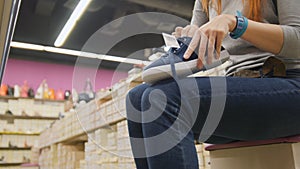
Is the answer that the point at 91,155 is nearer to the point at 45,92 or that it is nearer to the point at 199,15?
the point at 199,15

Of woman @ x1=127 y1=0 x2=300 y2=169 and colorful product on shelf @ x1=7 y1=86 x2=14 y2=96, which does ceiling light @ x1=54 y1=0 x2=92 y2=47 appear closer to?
colorful product on shelf @ x1=7 y1=86 x2=14 y2=96

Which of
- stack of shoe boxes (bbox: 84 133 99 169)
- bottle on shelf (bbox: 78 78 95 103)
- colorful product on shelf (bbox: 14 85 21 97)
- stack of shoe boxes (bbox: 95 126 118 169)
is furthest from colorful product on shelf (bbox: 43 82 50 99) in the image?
stack of shoe boxes (bbox: 95 126 118 169)

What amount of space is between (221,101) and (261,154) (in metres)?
0.23

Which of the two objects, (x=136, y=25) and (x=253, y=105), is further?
(x=136, y=25)

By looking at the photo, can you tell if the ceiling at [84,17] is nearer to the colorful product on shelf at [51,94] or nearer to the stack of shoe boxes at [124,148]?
the colorful product on shelf at [51,94]

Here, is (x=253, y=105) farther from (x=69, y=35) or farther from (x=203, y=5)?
(x=69, y=35)

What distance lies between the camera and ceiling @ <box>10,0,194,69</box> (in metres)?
4.20

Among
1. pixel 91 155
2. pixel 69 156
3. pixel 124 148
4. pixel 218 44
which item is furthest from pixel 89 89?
pixel 218 44

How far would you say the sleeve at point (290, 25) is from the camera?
63 centimetres

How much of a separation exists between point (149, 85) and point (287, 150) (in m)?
0.31

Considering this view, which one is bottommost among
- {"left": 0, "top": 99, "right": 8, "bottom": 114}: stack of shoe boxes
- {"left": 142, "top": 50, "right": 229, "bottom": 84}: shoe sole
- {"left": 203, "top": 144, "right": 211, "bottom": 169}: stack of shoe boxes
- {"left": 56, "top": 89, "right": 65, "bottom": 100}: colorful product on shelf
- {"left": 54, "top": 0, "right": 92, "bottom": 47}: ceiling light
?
{"left": 203, "top": 144, "right": 211, "bottom": 169}: stack of shoe boxes

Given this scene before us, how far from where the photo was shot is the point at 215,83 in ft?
1.82

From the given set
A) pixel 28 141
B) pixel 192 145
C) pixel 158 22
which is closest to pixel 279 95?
pixel 192 145

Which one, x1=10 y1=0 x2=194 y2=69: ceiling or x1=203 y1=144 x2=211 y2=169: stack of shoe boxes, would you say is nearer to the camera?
x1=203 y1=144 x2=211 y2=169: stack of shoe boxes
